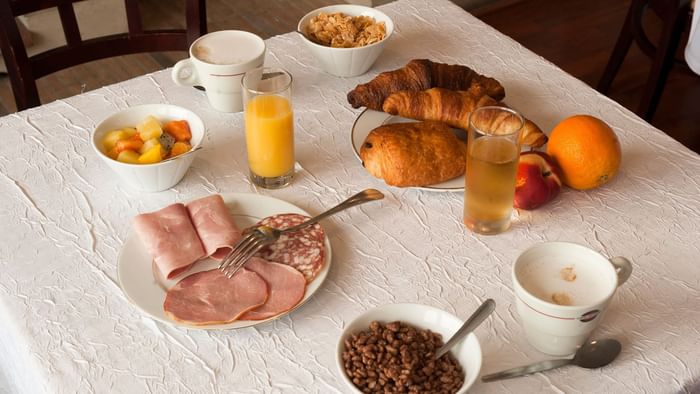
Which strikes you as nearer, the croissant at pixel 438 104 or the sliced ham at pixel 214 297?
the sliced ham at pixel 214 297

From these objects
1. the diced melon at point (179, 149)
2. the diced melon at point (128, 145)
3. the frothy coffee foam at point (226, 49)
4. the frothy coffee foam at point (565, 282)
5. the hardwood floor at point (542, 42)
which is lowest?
the hardwood floor at point (542, 42)

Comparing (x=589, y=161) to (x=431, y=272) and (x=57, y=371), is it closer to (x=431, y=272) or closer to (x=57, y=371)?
(x=431, y=272)

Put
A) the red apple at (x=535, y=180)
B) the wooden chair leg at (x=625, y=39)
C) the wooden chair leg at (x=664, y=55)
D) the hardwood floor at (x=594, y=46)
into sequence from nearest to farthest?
the red apple at (x=535, y=180), the wooden chair leg at (x=664, y=55), the wooden chair leg at (x=625, y=39), the hardwood floor at (x=594, y=46)

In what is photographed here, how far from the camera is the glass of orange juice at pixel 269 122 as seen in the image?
1237 mm

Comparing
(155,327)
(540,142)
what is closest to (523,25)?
(540,142)

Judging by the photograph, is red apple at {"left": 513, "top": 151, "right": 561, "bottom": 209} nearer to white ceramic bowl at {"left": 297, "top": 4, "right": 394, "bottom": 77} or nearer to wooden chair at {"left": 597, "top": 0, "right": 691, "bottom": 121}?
white ceramic bowl at {"left": 297, "top": 4, "right": 394, "bottom": 77}

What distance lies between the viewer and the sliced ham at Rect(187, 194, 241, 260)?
1.13 m

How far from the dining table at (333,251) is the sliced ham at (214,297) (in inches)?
0.9

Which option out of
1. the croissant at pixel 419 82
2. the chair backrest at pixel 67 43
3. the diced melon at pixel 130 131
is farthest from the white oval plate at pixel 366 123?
the chair backrest at pixel 67 43

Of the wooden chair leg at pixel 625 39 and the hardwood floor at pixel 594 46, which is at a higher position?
the wooden chair leg at pixel 625 39

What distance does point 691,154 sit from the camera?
1360 millimetres

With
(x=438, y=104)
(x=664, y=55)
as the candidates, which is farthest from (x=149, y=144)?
(x=664, y=55)

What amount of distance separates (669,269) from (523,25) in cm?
230

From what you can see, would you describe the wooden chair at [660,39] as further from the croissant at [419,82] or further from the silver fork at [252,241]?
the silver fork at [252,241]
